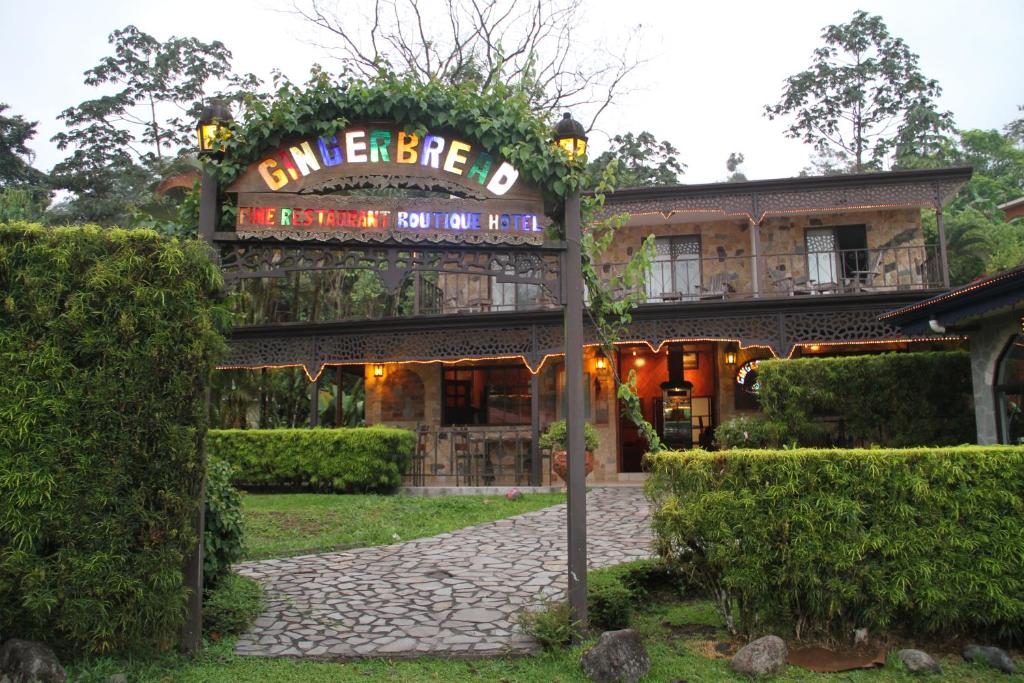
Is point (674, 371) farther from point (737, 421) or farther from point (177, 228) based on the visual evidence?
point (177, 228)

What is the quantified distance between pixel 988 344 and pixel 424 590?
7.69m

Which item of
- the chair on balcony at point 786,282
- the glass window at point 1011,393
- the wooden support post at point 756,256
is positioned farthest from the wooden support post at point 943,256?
the glass window at point 1011,393

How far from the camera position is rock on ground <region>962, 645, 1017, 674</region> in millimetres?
4113

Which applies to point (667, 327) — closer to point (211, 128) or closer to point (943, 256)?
point (943, 256)

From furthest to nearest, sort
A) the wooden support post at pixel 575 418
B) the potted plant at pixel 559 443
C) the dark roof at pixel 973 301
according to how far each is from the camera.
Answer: the potted plant at pixel 559 443 → the dark roof at pixel 973 301 → the wooden support post at pixel 575 418

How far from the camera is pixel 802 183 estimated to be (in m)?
14.4

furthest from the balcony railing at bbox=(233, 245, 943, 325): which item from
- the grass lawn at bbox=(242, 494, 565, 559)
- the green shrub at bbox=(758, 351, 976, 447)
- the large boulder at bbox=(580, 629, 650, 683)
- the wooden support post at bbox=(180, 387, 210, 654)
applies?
the large boulder at bbox=(580, 629, 650, 683)

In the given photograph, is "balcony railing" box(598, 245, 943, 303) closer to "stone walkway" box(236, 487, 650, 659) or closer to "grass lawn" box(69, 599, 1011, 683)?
"stone walkway" box(236, 487, 650, 659)

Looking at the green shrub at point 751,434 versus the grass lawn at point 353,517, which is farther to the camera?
the green shrub at point 751,434

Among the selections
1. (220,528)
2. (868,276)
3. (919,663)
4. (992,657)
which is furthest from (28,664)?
(868,276)

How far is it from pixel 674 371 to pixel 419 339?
5925mm

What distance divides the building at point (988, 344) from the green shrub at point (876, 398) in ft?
2.88

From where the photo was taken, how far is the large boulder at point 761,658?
4.04 metres

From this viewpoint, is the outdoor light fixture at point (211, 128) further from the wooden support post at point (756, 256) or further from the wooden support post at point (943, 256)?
the wooden support post at point (943, 256)
